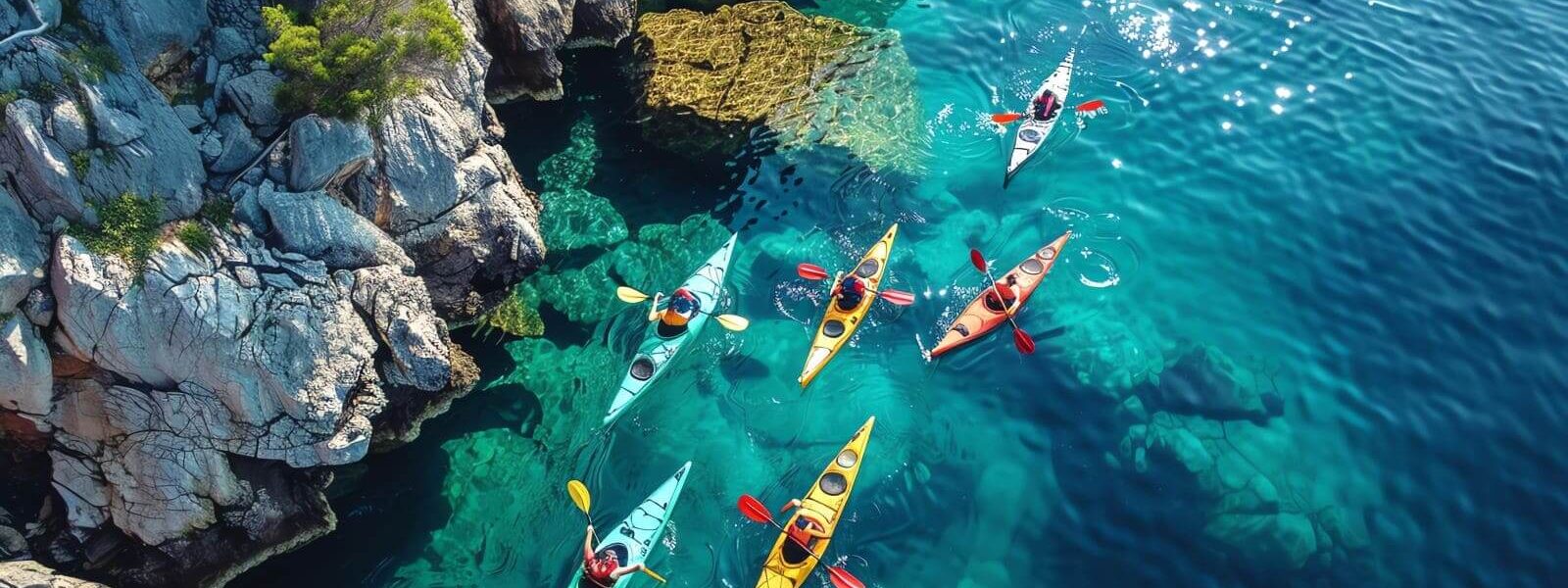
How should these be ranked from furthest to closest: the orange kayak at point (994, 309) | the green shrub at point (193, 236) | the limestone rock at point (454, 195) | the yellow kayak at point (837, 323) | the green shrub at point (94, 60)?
1. the orange kayak at point (994, 309)
2. the yellow kayak at point (837, 323)
3. the limestone rock at point (454, 195)
4. the green shrub at point (193, 236)
5. the green shrub at point (94, 60)

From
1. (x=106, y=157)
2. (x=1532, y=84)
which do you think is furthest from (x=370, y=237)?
A: (x=1532, y=84)

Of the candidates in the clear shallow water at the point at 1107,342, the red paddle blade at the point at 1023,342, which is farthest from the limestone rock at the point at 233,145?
the red paddle blade at the point at 1023,342

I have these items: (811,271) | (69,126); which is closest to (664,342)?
(811,271)

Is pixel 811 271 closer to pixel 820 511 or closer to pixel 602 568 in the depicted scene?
pixel 820 511

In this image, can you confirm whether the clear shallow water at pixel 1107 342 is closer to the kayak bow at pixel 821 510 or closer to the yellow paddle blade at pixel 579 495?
the kayak bow at pixel 821 510

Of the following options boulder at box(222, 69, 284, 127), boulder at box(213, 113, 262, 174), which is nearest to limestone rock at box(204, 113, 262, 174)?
boulder at box(213, 113, 262, 174)

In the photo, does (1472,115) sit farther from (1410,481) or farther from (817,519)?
(817,519)

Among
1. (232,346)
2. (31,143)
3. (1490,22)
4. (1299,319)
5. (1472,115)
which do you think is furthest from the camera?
(1490,22)
